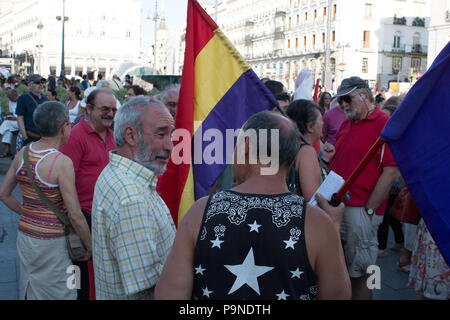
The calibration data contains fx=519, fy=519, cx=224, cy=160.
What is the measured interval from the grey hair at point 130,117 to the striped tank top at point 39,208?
0.95 metres

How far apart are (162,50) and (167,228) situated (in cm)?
6785

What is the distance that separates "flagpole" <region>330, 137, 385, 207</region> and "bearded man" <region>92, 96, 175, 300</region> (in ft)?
2.75

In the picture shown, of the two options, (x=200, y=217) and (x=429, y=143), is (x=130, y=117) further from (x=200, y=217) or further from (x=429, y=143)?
(x=429, y=143)

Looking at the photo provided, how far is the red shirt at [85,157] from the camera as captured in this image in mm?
3891

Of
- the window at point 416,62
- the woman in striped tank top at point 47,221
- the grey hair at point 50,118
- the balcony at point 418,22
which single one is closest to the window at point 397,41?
the balcony at point 418,22

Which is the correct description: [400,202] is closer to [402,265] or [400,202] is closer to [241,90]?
[402,265]

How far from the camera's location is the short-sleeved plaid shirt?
2236mm

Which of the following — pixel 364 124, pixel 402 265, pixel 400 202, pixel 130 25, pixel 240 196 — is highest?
pixel 130 25

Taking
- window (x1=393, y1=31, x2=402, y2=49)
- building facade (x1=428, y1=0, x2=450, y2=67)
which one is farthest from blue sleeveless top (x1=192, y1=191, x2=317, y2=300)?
window (x1=393, y1=31, x2=402, y2=49)

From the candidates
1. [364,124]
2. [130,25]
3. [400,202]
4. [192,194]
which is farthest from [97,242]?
[130,25]

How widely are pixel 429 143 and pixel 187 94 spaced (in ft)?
5.37

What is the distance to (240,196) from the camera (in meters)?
2.01

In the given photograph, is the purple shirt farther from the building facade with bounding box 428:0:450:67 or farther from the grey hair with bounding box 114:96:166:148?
the building facade with bounding box 428:0:450:67

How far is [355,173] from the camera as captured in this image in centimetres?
245
